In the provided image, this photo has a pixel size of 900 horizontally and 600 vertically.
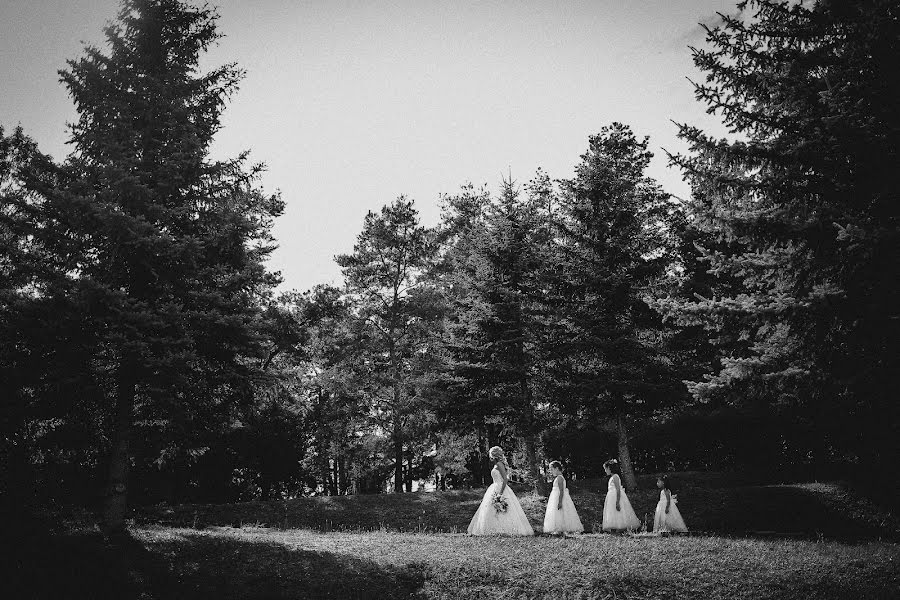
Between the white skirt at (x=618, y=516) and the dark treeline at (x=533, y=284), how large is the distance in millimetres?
3896

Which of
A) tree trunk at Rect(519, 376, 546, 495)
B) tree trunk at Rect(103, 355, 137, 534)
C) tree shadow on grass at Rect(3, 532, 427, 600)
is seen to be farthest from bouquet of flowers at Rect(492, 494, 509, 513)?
tree trunk at Rect(103, 355, 137, 534)

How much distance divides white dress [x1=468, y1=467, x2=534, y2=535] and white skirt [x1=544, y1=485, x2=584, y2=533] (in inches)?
35.8

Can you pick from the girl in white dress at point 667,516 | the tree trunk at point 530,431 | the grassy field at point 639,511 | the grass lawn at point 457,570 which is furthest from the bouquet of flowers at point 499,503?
the tree trunk at point 530,431

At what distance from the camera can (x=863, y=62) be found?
1029 centimetres

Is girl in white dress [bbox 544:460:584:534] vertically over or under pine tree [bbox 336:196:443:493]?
under

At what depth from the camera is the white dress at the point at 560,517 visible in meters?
13.0

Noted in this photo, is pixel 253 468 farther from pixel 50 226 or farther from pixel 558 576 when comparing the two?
pixel 558 576

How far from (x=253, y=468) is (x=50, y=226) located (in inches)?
663

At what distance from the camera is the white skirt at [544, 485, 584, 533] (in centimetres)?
1303

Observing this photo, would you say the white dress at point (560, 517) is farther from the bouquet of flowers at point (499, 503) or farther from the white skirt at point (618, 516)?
the bouquet of flowers at point (499, 503)

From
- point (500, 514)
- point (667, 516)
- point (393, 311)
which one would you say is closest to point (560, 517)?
point (500, 514)

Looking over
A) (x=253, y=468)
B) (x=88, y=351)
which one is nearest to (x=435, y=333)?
(x=253, y=468)

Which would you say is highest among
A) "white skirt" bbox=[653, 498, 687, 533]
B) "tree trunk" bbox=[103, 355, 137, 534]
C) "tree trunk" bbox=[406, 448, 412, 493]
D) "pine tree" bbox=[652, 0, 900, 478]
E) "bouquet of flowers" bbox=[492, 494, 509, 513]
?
"pine tree" bbox=[652, 0, 900, 478]

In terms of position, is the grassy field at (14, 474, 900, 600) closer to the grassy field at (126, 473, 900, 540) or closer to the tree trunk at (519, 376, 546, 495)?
the grassy field at (126, 473, 900, 540)
